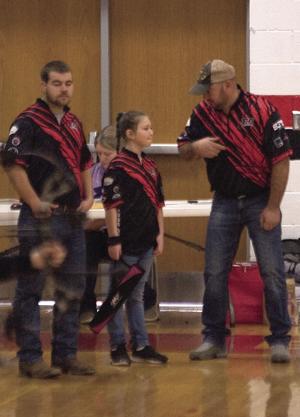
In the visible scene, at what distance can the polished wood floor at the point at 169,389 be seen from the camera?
4.19 m

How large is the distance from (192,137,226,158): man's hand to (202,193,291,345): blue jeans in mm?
265

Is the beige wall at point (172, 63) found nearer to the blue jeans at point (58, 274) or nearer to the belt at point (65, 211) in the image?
the blue jeans at point (58, 274)

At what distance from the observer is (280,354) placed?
534 centimetres

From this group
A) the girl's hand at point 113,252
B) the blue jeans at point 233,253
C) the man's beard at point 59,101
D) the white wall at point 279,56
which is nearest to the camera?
the girl's hand at point 113,252

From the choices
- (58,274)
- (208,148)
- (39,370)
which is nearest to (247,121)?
(208,148)

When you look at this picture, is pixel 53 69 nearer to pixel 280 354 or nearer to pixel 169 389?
pixel 169 389

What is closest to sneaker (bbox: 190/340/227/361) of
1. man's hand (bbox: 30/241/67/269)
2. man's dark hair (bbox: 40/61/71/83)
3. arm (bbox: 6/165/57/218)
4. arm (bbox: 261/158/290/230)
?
arm (bbox: 261/158/290/230)

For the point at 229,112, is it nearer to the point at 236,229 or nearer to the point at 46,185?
the point at 236,229

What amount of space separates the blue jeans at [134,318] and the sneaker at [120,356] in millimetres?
26

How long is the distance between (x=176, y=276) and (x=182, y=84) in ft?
4.58

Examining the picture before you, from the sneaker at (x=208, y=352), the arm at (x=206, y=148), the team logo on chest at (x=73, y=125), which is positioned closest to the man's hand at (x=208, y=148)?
the arm at (x=206, y=148)

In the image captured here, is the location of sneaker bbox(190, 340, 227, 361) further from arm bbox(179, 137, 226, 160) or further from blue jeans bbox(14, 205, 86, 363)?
blue jeans bbox(14, 205, 86, 363)

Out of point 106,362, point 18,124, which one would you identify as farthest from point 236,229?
point 18,124

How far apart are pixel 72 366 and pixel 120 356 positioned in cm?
33
